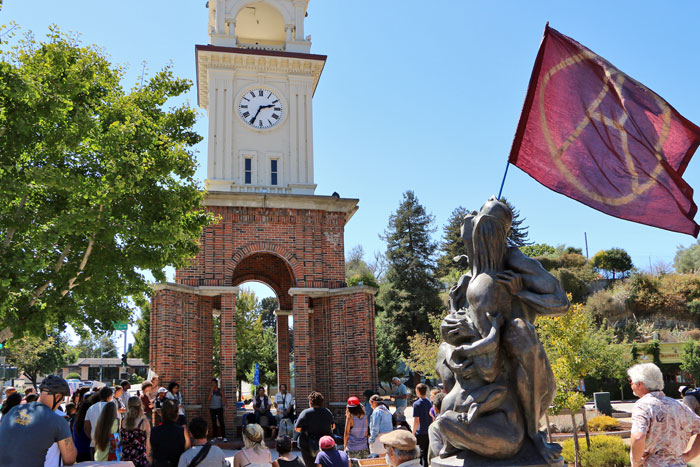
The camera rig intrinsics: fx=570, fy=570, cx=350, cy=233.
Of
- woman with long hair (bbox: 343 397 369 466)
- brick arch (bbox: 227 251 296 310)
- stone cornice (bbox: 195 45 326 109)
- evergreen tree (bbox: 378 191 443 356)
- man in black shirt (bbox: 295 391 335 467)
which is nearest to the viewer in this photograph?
Answer: man in black shirt (bbox: 295 391 335 467)

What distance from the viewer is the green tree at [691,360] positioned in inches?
1287

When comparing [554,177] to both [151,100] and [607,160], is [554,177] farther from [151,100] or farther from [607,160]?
[151,100]

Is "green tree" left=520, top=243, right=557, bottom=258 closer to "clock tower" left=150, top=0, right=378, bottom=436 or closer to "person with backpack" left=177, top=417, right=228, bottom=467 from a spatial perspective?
"clock tower" left=150, top=0, right=378, bottom=436

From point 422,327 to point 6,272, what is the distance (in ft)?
119

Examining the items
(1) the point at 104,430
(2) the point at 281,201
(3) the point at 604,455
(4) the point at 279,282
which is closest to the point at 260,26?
(2) the point at 281,201

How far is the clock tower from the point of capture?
18312mm

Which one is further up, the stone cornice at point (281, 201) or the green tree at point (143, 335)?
the stone cornice at point (281, 201)

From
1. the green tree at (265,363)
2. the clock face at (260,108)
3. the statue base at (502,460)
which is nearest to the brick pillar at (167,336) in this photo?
the clock face at (260,108)

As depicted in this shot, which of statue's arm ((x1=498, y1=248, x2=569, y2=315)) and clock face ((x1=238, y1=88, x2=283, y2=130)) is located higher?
clock face ((x1=238, y1=88, x2=283, y2=130))

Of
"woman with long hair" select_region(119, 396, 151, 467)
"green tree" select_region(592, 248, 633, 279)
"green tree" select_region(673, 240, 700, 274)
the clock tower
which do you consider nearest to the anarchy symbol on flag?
"woman with long hair" select_region(119, 396, 151, 467)

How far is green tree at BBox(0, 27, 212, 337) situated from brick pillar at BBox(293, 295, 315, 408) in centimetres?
542

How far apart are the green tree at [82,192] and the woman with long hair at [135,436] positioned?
5.08 metres

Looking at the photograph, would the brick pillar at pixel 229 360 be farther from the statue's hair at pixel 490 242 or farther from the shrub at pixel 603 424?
the statue's hair at pixel 490 242

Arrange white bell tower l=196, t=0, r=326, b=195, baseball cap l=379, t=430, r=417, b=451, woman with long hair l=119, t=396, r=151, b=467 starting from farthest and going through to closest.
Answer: white bell tower l=196, t=0, r=326, b=195, woman with long hair l=119, t=396, r=151, b=467, baseball cap l=379, t=430, r=417, b=451
